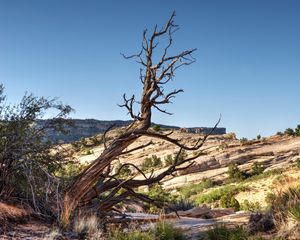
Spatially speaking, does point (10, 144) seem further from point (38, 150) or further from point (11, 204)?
point (11, 204)

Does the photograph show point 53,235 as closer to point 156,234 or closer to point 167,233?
point 156,234

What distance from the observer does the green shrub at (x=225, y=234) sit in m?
6.96

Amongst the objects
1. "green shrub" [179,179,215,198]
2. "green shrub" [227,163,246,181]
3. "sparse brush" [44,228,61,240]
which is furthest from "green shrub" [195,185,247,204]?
"sparse brush" [44,228,61,240]

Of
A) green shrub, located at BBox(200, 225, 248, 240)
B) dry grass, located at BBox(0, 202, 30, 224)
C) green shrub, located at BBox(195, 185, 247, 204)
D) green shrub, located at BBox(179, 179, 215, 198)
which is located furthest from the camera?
green shrub, located at BBox(179, 179, 215, 198)

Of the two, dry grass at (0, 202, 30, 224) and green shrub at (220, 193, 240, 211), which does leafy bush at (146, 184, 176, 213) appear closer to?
green shrub at (220, 193, 240, 211)

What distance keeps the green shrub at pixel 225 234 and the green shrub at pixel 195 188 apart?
20.1 m

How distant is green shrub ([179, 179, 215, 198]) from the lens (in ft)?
92.4

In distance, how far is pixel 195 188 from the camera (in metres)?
29.3

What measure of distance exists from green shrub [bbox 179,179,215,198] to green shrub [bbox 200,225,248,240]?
20.1m

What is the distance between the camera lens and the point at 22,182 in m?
8.98

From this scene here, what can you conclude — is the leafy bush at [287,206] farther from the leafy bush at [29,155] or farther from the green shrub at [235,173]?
the green shrub at [235,173]

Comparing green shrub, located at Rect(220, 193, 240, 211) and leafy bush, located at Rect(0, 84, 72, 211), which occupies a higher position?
leafy bush, located at Rect(0, 84, 72, 211)

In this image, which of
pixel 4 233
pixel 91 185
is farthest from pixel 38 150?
pixel 4 233

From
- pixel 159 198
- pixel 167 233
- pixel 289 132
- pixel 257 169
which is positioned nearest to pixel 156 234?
pixel 167 233
